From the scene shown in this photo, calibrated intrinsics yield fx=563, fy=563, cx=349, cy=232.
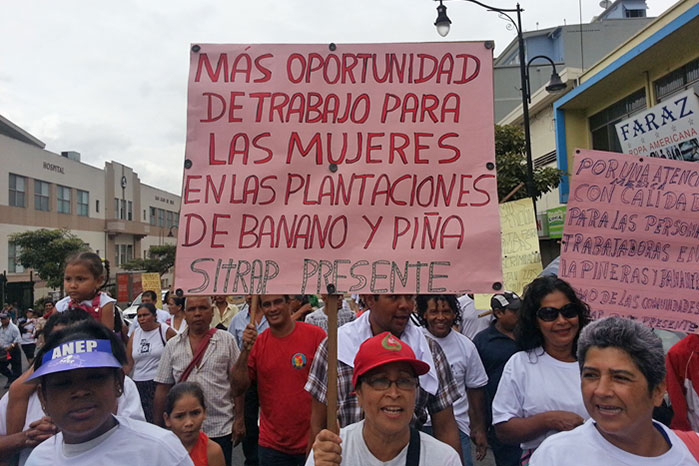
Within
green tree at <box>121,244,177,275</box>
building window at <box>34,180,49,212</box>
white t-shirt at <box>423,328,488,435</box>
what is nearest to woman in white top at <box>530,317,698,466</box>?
white t-shirt at <box>423,328,488,435</box>

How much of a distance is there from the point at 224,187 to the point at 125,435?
45.1 inches

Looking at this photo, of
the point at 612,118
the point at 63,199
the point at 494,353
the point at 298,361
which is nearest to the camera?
the point at 298,361

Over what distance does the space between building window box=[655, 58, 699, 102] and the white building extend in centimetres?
2998

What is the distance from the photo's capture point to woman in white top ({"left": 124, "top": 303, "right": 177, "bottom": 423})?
6.09 metres

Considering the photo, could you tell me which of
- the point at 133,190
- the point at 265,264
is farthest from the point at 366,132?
the point at 133,190

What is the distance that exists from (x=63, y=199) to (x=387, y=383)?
43117mm

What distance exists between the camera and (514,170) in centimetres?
1439

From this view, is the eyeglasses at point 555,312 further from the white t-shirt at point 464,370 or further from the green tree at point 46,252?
the green tree at point 46,252

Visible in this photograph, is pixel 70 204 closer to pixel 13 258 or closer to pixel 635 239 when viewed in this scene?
pixel 13 258

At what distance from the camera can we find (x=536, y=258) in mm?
5891

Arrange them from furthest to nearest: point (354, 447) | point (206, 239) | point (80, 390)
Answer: point (206, 239), point (354, 447), point (80, 390)

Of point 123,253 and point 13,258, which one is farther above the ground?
point 123,253

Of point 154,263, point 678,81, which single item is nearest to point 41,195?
point 154,263

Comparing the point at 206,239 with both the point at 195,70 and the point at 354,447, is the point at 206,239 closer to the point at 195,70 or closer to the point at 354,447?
the point at 195,70
